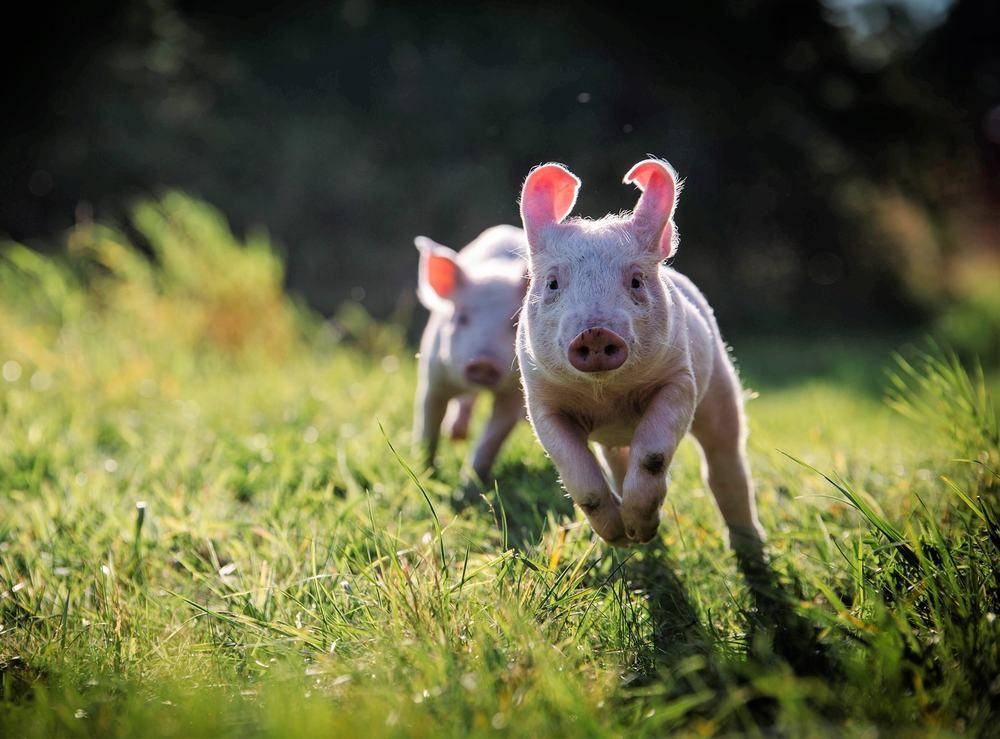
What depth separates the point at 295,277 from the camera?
12.8 metres

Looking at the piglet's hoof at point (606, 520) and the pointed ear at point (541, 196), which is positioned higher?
the pointed ear at point (541, 196)

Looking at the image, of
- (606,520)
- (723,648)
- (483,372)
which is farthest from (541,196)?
(723,648)

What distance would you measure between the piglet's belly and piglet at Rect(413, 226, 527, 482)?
987mm

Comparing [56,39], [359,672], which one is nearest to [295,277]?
[56,39]

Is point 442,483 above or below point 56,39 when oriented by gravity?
below

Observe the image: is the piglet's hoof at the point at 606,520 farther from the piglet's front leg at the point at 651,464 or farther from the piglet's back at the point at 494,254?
the piglet's back at the point at 494,254

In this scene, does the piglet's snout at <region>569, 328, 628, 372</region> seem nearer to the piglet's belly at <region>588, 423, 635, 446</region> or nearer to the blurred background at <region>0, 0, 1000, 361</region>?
the piglet's belly at <region>588, 423, 635, 446</region>

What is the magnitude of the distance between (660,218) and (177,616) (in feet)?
6.71

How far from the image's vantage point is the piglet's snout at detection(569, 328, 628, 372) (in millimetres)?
2680

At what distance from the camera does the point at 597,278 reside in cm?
292

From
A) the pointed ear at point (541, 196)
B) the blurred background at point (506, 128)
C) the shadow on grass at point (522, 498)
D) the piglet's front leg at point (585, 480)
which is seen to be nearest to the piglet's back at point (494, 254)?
the shadow on grass at point (522, 498)

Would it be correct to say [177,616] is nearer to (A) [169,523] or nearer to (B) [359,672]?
(A) [169,523]

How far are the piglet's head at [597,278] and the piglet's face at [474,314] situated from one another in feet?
3.83

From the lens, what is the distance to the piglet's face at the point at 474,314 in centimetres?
443
